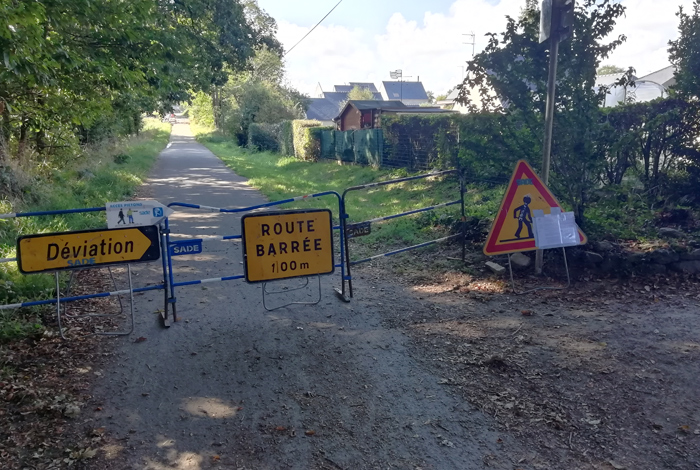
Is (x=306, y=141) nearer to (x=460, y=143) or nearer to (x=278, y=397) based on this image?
(x=460, y=143)

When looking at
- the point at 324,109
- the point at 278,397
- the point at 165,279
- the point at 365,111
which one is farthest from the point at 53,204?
the point at 324,109

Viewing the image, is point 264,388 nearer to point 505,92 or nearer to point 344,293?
point 344,293

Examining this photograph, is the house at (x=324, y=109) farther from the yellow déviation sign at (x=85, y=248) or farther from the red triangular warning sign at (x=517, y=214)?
the yellow déviation sign at (x=85, y=248)

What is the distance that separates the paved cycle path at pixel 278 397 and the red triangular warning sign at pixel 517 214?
4.75ft

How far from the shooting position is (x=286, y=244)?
5754mm

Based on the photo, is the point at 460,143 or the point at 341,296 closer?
the point at 341,296

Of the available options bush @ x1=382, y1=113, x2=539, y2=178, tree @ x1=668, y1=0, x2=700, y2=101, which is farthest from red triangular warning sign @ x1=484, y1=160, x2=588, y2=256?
tree @ x1=668, y1=0, x2=700, y2=101

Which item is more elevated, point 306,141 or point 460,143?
point 306,141

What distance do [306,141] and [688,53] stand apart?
66.6ft

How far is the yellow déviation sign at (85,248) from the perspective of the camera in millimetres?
4988

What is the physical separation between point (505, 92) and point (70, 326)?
6046mm

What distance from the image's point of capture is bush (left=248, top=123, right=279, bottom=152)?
3619 centimetres

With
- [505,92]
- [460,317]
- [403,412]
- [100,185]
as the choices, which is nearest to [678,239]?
[505,92]

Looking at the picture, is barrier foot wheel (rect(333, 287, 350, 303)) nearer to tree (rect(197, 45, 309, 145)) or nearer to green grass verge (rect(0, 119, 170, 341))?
green grass verge (rect(0, 119, 170, 341))
